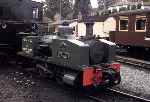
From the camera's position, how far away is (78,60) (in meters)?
8.11

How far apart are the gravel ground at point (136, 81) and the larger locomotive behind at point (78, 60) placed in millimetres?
775

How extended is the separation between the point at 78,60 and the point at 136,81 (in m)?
3.56

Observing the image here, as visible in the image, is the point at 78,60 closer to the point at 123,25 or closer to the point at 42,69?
the point at 42,69

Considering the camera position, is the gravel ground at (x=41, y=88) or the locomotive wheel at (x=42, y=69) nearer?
the gravel ground at (x=41, y=88)

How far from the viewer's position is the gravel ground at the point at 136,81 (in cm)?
936

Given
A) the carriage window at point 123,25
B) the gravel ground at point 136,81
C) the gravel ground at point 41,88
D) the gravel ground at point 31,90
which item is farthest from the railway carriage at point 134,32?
the gravel ground at point 31,90

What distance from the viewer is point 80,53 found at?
8.05 meters

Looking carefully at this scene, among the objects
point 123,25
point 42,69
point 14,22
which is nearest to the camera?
point 42,69

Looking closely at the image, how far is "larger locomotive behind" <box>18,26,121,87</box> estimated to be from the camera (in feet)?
26.8

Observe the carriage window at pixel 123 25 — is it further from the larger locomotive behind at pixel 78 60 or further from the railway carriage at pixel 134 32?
the larger locomotive behind at pixel 78 60

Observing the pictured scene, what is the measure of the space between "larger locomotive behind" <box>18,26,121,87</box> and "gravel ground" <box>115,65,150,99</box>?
2.54 ft

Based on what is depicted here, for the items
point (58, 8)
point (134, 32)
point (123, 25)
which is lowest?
point (134, 32)

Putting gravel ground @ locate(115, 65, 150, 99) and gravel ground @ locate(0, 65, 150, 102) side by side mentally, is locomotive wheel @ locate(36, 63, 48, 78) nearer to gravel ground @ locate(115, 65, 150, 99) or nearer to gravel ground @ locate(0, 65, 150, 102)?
gravel ground @ locate(0, 65, 150, 102)

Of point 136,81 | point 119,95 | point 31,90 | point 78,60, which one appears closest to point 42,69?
point 31,90
